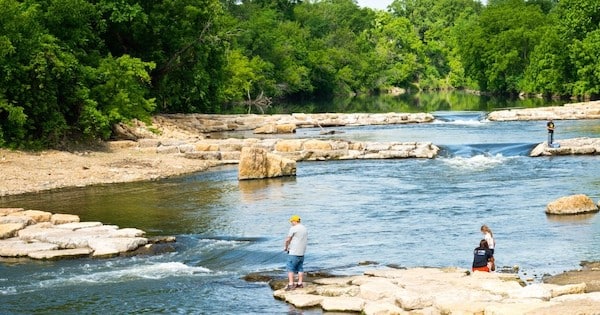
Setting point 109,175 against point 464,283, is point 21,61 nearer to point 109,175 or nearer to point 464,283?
point 109,175

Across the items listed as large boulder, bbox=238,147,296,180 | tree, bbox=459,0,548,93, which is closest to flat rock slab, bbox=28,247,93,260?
large boulder, bbox=238,147,296,180

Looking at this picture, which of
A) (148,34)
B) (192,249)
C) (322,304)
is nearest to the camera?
(322,304)

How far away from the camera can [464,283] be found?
18.3m

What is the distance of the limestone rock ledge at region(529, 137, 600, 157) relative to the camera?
4306 centimetres

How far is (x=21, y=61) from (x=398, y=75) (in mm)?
111879

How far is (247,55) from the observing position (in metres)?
101

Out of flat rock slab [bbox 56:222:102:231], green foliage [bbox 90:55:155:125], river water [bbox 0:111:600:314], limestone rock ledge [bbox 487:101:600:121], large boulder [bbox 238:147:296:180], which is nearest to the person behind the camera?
river water [bbox 0:111:600:314]

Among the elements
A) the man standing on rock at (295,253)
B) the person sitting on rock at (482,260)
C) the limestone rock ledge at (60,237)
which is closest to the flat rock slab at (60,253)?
the limestone rock ledge at (60,237)

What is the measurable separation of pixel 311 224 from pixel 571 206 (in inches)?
307

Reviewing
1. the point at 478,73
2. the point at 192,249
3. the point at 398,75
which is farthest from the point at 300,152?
the point at 398,75

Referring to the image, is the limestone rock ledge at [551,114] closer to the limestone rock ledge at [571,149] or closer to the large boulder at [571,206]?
the limestone rock ledge at [571,149]

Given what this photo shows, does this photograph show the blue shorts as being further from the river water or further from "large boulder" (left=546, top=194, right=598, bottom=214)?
"large boulder" (left=546, top=194, right=598, bottom=214)

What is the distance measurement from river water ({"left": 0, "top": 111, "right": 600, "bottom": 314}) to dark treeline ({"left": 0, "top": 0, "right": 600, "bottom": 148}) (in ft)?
24.1

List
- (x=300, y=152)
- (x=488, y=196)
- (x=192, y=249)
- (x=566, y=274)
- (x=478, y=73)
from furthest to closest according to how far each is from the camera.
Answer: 1. (x=478, y=73)
2. (x=300, y=152)
3. (x=488, y=196)
4. (x=192, y=249)
5. (x=566, y=274)
